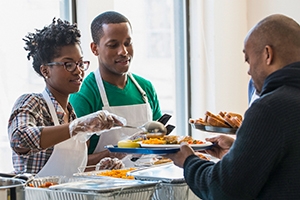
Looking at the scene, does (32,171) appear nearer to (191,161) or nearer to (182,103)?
(191,161)

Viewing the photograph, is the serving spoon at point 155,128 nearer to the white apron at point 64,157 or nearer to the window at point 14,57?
the white apron at point 64,157

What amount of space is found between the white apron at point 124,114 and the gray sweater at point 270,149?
Answer: 3.50 feet

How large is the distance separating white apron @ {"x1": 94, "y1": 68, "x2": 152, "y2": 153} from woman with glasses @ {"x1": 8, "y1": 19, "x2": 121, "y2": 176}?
0.84 ft

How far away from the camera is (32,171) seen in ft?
6.73

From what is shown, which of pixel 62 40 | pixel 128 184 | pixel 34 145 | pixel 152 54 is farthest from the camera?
pixel 152 54

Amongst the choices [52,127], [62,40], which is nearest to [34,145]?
[52,127]

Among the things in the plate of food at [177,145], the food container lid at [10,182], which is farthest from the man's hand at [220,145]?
the food container lid at [10,182]

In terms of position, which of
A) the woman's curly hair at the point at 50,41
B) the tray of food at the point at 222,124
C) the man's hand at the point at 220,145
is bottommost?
the man's hand at the point at 220,145

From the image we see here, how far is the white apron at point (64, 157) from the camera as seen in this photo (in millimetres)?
2074

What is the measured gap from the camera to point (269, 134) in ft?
4.62

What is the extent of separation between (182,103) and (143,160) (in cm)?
Result: 161

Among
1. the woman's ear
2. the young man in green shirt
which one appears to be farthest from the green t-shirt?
the woman's ear

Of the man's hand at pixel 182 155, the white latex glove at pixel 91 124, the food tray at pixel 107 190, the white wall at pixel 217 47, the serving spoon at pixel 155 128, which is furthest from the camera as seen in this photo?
the white wall at pixel 217 47

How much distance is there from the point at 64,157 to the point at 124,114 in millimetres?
533
